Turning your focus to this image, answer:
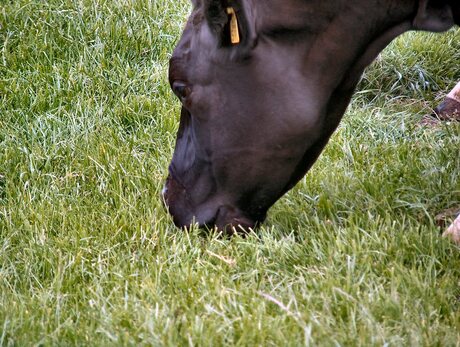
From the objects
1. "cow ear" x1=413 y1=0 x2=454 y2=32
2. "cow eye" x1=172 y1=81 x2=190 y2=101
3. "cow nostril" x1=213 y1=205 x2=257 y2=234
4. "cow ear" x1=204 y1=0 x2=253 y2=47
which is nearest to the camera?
"cow ear" x1=204 y1=0 x2=253 y2=47

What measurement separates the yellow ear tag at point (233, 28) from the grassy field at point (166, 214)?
88 cm

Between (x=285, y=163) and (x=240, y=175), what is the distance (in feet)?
0.62

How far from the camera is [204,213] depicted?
3.73m

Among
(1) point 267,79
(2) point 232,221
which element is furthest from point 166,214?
(1) point 267,79

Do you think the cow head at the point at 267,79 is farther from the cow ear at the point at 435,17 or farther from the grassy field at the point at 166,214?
the grassy field at the point at 166,214

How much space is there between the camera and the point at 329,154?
4688 mm

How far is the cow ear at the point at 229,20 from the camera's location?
3.16 metres

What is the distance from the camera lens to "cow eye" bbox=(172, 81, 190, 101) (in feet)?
11.6

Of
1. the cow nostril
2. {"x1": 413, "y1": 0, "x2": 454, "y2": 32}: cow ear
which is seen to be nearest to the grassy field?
the cow nostril

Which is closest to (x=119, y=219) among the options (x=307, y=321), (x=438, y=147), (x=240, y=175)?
(x=240, y=175)

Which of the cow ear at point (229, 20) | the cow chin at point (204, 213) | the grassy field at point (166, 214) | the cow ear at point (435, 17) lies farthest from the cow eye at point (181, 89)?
the cow ear at point (435, 17)

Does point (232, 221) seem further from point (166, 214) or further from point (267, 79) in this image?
point (267, 79)

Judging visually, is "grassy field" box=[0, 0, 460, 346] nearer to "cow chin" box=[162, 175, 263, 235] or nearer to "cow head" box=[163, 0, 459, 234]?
"cow chin" box=[162, 175, 263, 235]

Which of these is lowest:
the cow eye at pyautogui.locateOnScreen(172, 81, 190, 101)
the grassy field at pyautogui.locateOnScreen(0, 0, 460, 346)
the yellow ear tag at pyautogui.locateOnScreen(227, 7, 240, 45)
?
the grassy field at pyautogui.locateOnScreen(0, 0, 460, 346)
